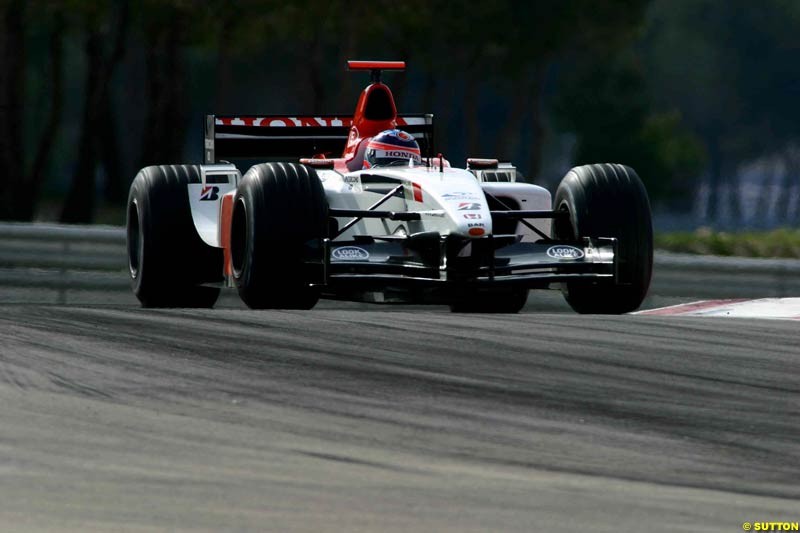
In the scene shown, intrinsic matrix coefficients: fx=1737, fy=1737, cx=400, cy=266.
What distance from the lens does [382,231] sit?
36.6 feet

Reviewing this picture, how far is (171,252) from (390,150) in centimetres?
166

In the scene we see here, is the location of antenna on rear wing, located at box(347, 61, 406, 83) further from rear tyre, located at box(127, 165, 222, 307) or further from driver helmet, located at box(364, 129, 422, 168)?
rear tyre, located at box(127, 165, 222, 307)

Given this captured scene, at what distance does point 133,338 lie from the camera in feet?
28.8

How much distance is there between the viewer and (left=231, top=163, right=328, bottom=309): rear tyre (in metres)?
10.2

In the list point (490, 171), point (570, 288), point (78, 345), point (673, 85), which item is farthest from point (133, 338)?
point (673, 85)

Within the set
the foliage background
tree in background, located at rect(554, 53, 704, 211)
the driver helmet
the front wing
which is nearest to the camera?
the front wing

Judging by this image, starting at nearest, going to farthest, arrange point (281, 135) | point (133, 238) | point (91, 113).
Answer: point (133, 238)
point (281, 135)
point (91, 113)

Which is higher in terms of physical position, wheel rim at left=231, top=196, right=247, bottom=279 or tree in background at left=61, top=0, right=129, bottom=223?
wheel rim at left=231, top=196, right=247, bottom=279

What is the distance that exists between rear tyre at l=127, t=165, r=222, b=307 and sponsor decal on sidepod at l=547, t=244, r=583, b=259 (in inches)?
A: 102

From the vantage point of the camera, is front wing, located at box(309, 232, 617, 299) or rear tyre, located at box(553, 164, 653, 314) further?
rear tyre, located at box(553, 164, 653, 314)

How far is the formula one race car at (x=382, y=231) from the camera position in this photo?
1024 cm

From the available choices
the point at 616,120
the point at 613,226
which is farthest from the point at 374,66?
the point at 616,120

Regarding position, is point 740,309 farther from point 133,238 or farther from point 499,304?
point 133,238

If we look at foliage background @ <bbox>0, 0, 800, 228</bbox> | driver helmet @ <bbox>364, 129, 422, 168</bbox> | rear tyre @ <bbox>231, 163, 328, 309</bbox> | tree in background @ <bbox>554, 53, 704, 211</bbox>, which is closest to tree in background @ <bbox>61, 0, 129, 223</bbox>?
foliage background @ <bbox>0, 0, 800, 228</bbox>
